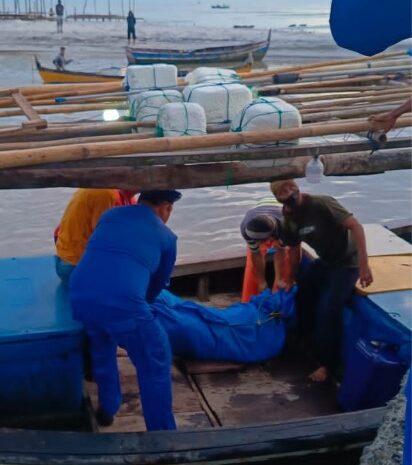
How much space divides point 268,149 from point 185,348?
1.79 metres

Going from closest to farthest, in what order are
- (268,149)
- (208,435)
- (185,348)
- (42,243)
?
(268,149) < (208,435) < (185,348) < (42,243)

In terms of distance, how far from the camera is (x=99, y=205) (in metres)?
4.32

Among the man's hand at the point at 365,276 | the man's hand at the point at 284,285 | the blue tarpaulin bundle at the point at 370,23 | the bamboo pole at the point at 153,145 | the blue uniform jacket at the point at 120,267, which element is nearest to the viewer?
the blue tarpaulin bundle at the point at 370,23

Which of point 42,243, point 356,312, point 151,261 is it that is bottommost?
point 42,243

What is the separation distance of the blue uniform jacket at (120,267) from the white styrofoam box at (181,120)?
20.1 inches

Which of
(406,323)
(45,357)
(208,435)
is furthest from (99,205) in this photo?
(406,323)

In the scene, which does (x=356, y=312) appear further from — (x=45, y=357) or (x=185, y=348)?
(x=45, y=357)

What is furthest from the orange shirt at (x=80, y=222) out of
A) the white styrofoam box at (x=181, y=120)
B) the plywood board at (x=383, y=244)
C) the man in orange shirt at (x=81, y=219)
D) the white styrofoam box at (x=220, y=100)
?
the plywood board at (x=383, y=244)

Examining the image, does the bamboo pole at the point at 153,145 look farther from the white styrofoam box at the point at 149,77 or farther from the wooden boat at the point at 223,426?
the white styrofoam box at the point at 149,77

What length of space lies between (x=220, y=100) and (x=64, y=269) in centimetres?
139

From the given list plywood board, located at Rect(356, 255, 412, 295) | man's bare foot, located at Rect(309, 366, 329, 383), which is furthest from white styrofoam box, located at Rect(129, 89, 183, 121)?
man's bare foot, located at Rect(309, 366, 329, 383)

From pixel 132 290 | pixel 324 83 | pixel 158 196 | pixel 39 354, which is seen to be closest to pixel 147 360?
pixel 132 290

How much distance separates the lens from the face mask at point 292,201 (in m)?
4.62

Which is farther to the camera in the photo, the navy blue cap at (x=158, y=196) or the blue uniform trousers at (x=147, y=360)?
the navy blue cap at (x=158, y=196)
